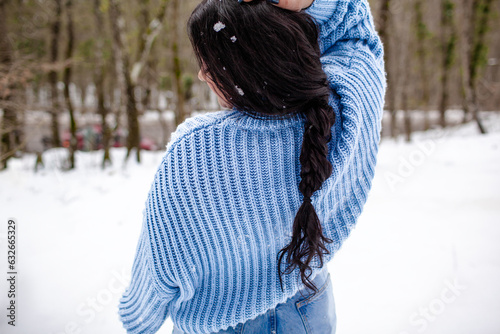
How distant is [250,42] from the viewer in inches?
28.5

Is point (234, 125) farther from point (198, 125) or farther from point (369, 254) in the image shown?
point (369, 254)

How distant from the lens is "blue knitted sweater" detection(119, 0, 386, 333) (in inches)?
31.4

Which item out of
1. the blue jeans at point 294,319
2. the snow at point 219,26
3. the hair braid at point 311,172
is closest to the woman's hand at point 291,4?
the snow at point 219,26

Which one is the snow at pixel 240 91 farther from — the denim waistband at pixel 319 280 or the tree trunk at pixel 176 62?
the tree trunk at pixel 176 62

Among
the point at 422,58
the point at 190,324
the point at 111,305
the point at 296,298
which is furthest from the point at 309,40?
the point at 422,58

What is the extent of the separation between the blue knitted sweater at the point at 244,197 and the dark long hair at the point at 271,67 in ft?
0.19

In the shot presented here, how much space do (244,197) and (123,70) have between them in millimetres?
7129

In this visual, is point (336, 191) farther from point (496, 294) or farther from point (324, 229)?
point (496, 294)

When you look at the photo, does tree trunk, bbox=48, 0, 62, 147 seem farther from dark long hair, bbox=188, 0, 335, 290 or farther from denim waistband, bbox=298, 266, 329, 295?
denim waistband, bbox=298, 266, 329, 295

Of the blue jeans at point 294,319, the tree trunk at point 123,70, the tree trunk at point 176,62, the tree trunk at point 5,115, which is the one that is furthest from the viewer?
the tree trunk at point 123,70

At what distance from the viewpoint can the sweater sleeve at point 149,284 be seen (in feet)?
2.79

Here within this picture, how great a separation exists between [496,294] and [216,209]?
3.01 meters

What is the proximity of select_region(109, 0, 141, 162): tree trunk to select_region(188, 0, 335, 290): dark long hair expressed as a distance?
22.5 ft

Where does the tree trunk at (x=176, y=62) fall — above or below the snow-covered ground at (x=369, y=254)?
above
